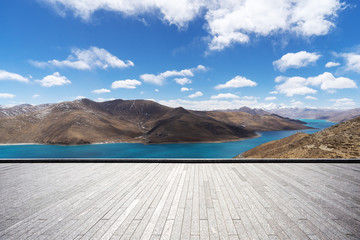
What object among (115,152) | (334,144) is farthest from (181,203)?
(115,152)

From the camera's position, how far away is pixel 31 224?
4402 millimetres

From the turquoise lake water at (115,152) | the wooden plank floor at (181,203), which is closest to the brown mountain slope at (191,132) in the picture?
the turquoise lake water at (115,152)


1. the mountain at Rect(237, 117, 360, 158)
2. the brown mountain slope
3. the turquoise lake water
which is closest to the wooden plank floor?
the mountain at Rect(237, 117, 360, 158)

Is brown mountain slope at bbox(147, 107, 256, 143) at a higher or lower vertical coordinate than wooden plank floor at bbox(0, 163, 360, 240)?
higher

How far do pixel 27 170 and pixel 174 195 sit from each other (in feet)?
28.4

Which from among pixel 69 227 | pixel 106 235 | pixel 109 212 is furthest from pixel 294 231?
pixel 69 227

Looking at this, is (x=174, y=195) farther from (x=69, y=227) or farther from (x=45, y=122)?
(x=45, y=122)

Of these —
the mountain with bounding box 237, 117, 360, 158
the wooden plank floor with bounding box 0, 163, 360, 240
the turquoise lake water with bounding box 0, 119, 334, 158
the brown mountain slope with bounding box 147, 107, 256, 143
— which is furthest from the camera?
the brown mountain slope with bounding box 147, 107, 256, 143

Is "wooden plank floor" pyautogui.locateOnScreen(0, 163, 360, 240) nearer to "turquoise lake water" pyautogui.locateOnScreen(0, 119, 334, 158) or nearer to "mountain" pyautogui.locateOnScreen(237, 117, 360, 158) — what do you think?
"mountain" pyautogui.locateOnScreen(237, 117, 360, 158)

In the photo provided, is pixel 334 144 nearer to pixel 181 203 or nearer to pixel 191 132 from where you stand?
pixel 181 203

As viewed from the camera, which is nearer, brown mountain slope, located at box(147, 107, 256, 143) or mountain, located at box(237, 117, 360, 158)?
mountain, located at box(237, 117, 360, 158)

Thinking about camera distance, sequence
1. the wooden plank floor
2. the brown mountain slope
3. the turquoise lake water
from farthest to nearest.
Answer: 1. the brown mountain slope
2. the turquoise lake water
3. the wooden plank floor

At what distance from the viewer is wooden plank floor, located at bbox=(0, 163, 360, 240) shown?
4.04 meters

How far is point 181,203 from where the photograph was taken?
5395 millimetres
